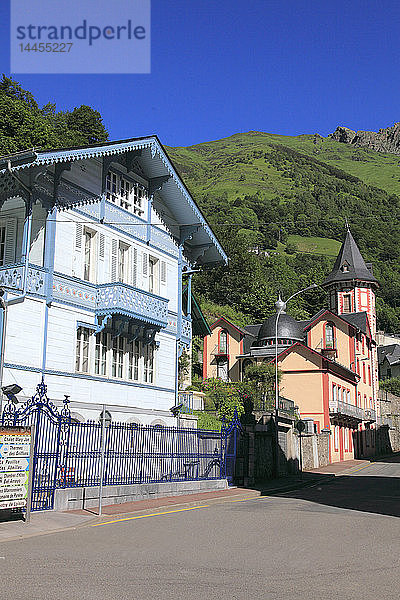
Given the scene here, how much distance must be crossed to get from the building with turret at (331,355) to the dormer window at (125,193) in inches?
820

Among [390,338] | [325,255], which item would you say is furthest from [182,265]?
[325,255]

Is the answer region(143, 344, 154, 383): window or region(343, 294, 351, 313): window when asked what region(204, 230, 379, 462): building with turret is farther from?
region(143, 344, 154, 383): window

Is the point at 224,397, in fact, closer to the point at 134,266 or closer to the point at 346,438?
the point at 134,266

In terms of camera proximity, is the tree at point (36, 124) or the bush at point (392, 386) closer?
the tree at point (36, 124)

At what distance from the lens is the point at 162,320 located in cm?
2597

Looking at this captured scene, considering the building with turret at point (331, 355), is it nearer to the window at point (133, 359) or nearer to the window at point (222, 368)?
the window at point (222, 368)

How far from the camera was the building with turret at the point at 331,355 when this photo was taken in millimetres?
49594

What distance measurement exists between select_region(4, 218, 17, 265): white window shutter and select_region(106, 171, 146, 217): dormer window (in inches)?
168

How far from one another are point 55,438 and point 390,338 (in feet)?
346

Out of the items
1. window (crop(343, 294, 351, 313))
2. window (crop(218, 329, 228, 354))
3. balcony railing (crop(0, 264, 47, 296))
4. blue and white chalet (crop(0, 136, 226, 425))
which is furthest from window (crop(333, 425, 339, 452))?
balcony railing (crop(0, 264, 47, 296))

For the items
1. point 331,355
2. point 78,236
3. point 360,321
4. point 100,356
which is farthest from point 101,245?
point 360,321

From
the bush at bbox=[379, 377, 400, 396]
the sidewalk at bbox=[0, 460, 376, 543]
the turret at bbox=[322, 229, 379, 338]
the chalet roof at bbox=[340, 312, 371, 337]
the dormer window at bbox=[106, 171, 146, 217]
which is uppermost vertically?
the turret at bbox=[322, 229, 379, 338]

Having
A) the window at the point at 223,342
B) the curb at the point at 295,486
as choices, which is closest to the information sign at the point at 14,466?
the curb at the point at 295,486

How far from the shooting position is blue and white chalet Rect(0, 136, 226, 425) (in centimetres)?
2091
